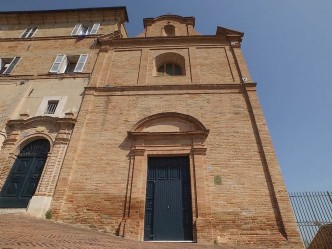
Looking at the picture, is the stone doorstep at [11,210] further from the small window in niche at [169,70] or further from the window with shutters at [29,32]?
the window with shutters at [29,32]

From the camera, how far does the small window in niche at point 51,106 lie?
11527 mm

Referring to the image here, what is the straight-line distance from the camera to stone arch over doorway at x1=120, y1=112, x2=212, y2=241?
7883 mm

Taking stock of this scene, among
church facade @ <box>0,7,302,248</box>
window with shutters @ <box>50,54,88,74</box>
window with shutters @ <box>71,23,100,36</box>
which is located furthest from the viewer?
window with shutters @ <box>71,23,100,36</box>

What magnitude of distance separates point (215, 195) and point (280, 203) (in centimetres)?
194

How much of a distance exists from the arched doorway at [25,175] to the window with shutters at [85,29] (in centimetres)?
879

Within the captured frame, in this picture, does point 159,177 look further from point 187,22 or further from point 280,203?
point 187,22

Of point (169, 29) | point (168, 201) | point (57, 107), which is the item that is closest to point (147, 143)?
point (168, 201)

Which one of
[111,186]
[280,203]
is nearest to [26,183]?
[111,186]

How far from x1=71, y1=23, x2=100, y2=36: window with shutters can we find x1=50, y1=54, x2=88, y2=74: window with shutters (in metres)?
2.76

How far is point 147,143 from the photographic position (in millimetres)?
9766

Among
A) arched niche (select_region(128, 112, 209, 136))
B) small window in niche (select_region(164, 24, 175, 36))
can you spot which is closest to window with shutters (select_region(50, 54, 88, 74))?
arched niche (select_region(128, 112, 209, 136))

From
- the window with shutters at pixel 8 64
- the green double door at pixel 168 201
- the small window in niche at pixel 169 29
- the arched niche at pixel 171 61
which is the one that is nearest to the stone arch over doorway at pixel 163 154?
the green double door at pixel 168 201

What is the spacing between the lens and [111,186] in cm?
879

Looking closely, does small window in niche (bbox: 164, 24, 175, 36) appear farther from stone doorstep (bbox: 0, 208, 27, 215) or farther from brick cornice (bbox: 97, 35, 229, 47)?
Answer: stone doorstep (bbox: 0, 208, 27, 215)
